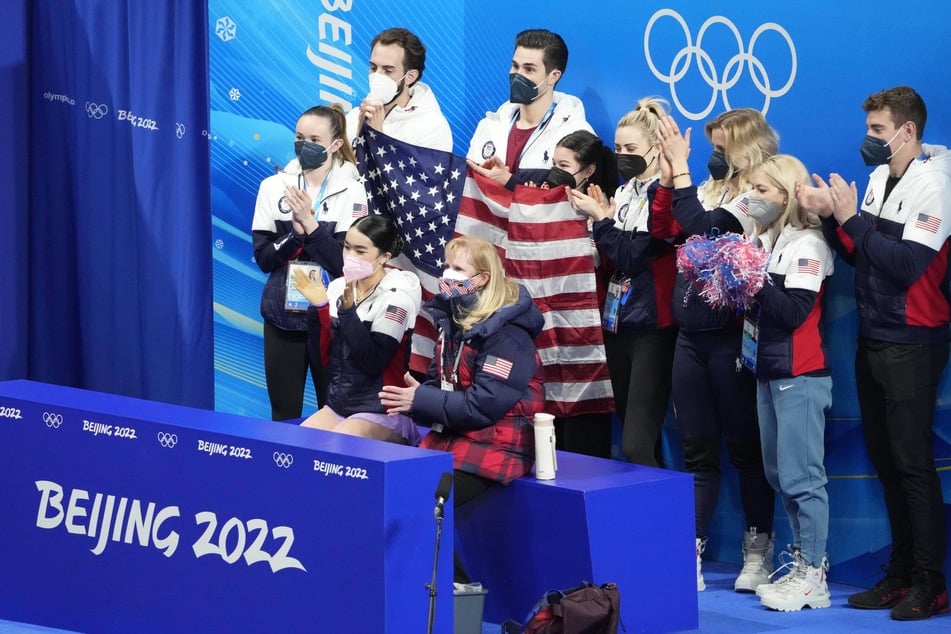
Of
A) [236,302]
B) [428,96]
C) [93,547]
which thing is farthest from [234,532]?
[236,302]

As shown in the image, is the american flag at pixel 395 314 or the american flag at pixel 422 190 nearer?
the american flag at pixel 395 314

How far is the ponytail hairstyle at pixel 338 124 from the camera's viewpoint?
22.6ft

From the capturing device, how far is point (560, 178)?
6.26 meters

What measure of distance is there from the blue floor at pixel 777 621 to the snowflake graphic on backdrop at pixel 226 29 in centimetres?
407

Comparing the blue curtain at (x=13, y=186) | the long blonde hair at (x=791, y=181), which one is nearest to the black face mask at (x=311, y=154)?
the blue curtain at (x=13, y=186)

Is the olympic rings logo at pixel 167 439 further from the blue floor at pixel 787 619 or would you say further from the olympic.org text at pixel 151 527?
the blue floor at pixel 787 619

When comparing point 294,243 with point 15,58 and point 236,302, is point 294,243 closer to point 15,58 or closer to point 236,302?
point 236,302

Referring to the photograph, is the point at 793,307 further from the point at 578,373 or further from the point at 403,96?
the point at 403,96

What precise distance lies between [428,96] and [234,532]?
301 cm

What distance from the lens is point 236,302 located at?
823cm

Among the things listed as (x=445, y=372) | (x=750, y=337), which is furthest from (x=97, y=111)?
(x=750, y=337)

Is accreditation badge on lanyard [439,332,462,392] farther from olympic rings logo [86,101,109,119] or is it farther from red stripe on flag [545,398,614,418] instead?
olympic rings logo [86,101,109,119]

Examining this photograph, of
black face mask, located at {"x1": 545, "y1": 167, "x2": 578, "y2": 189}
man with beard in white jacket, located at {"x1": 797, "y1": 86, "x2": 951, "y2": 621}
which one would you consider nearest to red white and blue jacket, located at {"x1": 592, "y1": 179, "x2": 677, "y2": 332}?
black face mask, located at {"x1": 545, "y1": 167, "x2": 578, "y2": 189}

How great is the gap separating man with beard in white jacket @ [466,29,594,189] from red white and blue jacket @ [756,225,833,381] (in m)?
1.33
